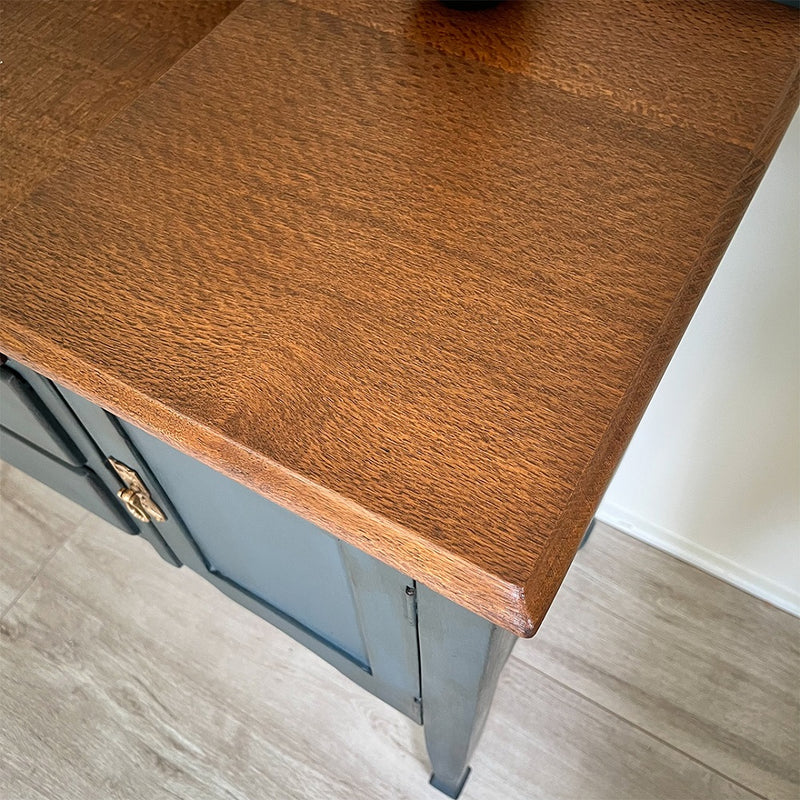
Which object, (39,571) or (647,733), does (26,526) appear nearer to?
(39,571)

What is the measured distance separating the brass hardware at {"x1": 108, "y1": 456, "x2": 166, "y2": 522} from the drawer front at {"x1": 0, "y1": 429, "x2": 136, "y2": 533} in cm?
4

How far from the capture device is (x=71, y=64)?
0.57 metres

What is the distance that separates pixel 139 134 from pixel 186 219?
0.08 meters

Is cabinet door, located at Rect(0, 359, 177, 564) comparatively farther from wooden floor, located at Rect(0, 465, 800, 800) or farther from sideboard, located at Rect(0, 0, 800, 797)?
wooden floor, located at Rect(0, 465, 800, 800)

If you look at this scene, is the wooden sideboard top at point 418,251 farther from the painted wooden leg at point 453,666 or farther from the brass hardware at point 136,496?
the brass hardware at point 136,496

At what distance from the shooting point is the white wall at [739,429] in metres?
0.61

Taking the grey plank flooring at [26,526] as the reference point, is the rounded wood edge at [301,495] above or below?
above

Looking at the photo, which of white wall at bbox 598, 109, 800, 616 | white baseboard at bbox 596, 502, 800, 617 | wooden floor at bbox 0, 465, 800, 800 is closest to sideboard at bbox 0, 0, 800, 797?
white wall at bbox 598, 109, 800, 616

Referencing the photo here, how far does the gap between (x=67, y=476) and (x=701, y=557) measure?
29.7 inches

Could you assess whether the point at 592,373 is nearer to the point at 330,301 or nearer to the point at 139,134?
the point at 330,301

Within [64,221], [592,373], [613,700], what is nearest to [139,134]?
[64,221]

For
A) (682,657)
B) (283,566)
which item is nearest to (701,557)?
(682,657)

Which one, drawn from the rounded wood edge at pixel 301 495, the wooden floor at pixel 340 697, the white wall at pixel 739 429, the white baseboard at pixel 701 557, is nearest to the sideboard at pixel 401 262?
the rounded wood edge at pixel 301 495

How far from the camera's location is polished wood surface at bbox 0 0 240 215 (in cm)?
51
